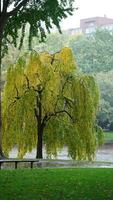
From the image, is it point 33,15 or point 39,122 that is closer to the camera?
point 33,15

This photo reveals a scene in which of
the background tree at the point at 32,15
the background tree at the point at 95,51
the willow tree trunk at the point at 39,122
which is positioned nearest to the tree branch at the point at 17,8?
the background tree at the point at 32,15

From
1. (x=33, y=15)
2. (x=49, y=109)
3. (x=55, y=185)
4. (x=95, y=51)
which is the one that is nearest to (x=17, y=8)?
(x=33, y=15)

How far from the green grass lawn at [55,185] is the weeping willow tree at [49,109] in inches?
415

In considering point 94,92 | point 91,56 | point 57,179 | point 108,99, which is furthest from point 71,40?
point 57,179

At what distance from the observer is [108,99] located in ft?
236

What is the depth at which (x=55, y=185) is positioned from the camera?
1198cm

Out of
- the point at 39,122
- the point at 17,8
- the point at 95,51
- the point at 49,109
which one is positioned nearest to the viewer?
Result: the point at 17,8

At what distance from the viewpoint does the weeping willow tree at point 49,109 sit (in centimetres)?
2509

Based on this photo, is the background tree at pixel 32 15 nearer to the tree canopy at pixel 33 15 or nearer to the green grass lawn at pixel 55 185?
the tree canopy at pixel 33 15

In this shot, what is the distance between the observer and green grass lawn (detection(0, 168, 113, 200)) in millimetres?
10688

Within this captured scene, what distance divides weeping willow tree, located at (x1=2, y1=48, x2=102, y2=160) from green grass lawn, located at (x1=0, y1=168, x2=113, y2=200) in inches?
415

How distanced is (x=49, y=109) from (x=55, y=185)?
13813mm

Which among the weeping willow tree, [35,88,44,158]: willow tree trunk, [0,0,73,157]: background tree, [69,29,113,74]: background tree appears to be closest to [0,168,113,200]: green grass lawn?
[0,0,73,157]: background tree

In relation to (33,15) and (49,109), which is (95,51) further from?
(33,15)
